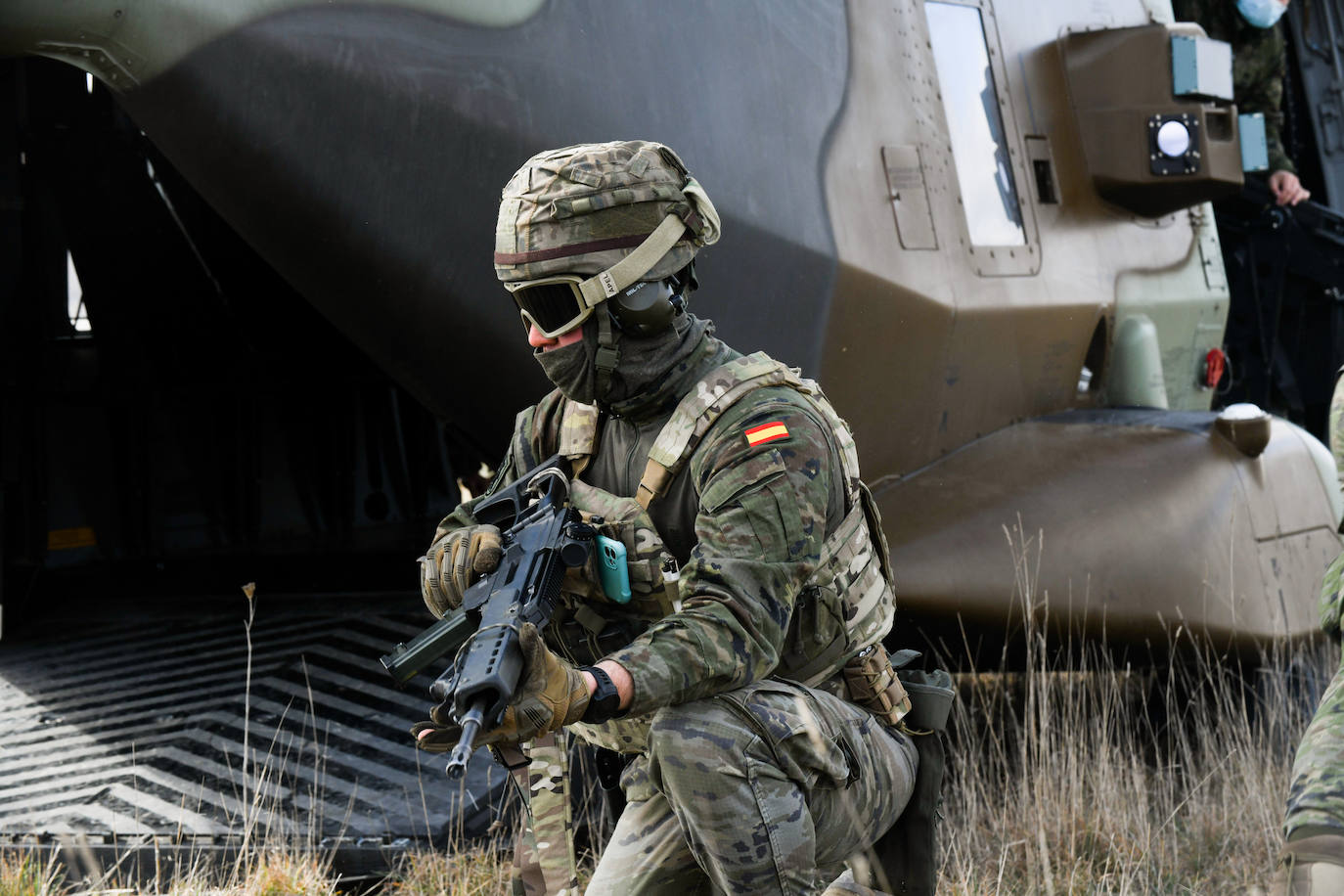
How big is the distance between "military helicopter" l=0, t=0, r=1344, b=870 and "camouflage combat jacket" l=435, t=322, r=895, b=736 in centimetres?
100

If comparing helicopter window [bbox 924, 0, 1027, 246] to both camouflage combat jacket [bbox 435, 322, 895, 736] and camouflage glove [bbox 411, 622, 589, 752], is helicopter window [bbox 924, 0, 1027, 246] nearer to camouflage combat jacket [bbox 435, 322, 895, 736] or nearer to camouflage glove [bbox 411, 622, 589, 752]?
camouflage combat jacket [bbox 435, 322, 895, 736]

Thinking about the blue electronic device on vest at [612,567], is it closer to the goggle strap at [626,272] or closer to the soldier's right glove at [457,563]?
the soldier's right glove at [457,563]

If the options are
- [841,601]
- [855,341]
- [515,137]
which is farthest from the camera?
[855,341]

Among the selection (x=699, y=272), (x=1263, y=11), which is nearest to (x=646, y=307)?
(x=699, y=272)

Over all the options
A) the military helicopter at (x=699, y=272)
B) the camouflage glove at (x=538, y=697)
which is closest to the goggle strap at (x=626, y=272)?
the camouflage glove at (x=538, y=697)

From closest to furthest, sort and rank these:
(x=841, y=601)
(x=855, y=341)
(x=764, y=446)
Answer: (x=764, y=446) < (x=841, y=601) < (x=855, y=341)

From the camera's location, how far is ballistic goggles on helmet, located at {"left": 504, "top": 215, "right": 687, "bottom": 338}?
2.31 meters

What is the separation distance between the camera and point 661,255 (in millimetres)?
2348

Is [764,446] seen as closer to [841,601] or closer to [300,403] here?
[841,601]

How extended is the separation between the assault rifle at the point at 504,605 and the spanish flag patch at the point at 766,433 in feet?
0.91

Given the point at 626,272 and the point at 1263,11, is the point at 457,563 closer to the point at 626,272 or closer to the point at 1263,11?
the point at 626,272

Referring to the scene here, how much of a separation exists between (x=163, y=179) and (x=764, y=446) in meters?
3.71

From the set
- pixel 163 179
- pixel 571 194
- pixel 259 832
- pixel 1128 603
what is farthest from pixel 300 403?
pixel 571 194

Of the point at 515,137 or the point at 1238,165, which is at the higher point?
the point at 515,137
